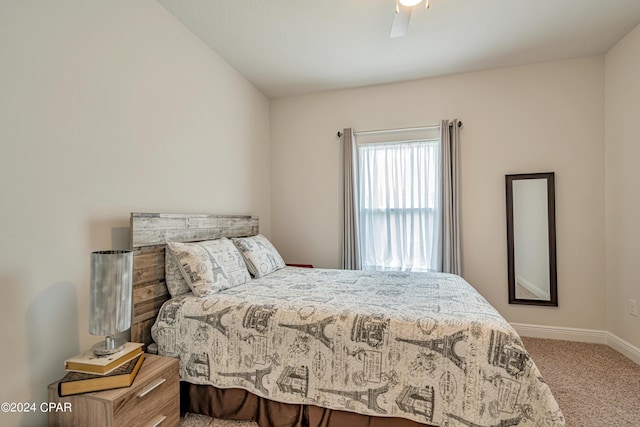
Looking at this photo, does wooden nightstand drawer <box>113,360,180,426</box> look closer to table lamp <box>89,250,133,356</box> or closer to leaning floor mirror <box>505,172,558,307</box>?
table lamp <box>89,250,133,356</box>

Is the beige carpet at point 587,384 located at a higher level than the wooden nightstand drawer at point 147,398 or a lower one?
lower

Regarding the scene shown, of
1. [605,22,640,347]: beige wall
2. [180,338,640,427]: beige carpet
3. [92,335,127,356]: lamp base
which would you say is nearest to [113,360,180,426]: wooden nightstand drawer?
[92,335,127,356]: lamp base

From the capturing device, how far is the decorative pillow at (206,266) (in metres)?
1.93

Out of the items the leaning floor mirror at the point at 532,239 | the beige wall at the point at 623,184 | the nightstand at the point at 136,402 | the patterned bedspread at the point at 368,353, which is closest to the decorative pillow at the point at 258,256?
the patterned bedspread at the point at 368,353

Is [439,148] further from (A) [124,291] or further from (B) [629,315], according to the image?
(A) [124,291]

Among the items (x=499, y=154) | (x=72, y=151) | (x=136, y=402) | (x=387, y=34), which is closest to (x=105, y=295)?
(x=136, y=402)

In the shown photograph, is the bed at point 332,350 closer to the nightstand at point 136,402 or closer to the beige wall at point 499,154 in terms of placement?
the nightstand at point 136,402

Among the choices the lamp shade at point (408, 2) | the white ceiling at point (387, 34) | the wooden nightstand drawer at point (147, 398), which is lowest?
the wooden nightstand drawer at point (147, 398)

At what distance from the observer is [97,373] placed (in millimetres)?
1294

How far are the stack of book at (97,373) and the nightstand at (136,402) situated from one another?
0.09ft

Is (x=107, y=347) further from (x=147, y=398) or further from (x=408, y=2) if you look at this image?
(x=408, y=2)

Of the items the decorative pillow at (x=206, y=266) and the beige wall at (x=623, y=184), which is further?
the beige wall at (x=623, y=184)

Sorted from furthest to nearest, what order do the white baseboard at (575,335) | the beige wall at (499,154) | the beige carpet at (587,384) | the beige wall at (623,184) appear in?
the beige wall at (499,154)
the white baseboard at (575,335)
the beige wall at (623,184)
the beige carpet at (587,384)

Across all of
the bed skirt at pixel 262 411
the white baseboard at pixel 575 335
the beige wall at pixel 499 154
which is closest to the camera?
the bed skirt at pixel 262 411
